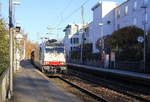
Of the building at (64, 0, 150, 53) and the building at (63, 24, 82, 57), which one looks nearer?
the building at (64, 0, 150, 53)

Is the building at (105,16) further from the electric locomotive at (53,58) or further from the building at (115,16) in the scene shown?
the electric locomotive at (53,58)

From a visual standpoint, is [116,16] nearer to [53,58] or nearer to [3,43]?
[53,58]

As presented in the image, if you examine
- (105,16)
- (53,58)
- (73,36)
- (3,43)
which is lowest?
(53,58)

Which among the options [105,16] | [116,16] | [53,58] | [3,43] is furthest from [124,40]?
[3,43]

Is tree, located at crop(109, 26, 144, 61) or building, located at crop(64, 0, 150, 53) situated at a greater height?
building, located at crop(64, 0, 150, 53)

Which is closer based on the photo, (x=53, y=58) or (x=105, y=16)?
(x=53, y=58)

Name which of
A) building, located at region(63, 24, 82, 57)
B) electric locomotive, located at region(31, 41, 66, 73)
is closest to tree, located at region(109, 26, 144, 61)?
electric locomotive, located at region(31, 41, 66, 73)

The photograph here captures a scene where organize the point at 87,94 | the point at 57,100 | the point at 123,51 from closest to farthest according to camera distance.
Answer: the point at 57,100 → the point at 87,94 → the point at 123,51

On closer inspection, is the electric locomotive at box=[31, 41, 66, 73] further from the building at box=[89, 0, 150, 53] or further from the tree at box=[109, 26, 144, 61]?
the building at box=[89, 0, 150, 53]

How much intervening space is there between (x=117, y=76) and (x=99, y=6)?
160 ft

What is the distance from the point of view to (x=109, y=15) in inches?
2931

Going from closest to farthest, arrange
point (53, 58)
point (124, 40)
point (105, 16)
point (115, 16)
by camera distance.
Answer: point (53, 58) < point (124, 40) < point (115, 16) < point (105, 16)

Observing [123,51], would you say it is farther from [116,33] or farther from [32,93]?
[32,93]

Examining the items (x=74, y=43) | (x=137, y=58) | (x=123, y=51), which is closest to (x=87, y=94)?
(x=137, y=58)
